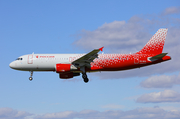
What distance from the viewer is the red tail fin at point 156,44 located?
56719 mm

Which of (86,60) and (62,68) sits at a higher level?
(86,60)

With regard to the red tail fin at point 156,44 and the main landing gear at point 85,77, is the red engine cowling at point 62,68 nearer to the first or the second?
the main landing gear at point 85,77

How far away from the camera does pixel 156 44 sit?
5712 centimetres

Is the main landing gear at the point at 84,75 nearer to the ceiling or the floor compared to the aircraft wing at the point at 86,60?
nearer to the floor

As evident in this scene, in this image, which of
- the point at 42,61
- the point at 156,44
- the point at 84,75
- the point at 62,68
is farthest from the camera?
the point at 156,44

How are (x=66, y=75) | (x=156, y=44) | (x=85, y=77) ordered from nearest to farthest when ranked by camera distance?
(x=85, y=77) < (x=156, y=44) < (x=66, y=75)

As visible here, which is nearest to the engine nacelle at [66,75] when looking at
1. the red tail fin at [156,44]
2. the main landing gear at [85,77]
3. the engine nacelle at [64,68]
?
the main landing gear at [85,77]

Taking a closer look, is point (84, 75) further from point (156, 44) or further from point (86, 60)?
point (156, 44)

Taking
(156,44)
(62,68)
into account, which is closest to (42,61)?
(62,68)

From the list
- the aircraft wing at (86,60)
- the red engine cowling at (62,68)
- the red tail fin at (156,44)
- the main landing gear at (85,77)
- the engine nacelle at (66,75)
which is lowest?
the main landing gear at (85,77)

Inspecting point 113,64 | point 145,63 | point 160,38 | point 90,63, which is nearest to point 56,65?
point 90,63

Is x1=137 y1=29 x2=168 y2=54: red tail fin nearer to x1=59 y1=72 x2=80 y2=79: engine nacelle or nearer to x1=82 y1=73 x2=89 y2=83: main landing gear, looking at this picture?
x1=82 y1=73 x2=89 y2=83: main landing gear

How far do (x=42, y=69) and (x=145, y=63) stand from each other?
18.5 metres

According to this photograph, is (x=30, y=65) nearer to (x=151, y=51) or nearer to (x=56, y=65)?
(x=56, y=65)
